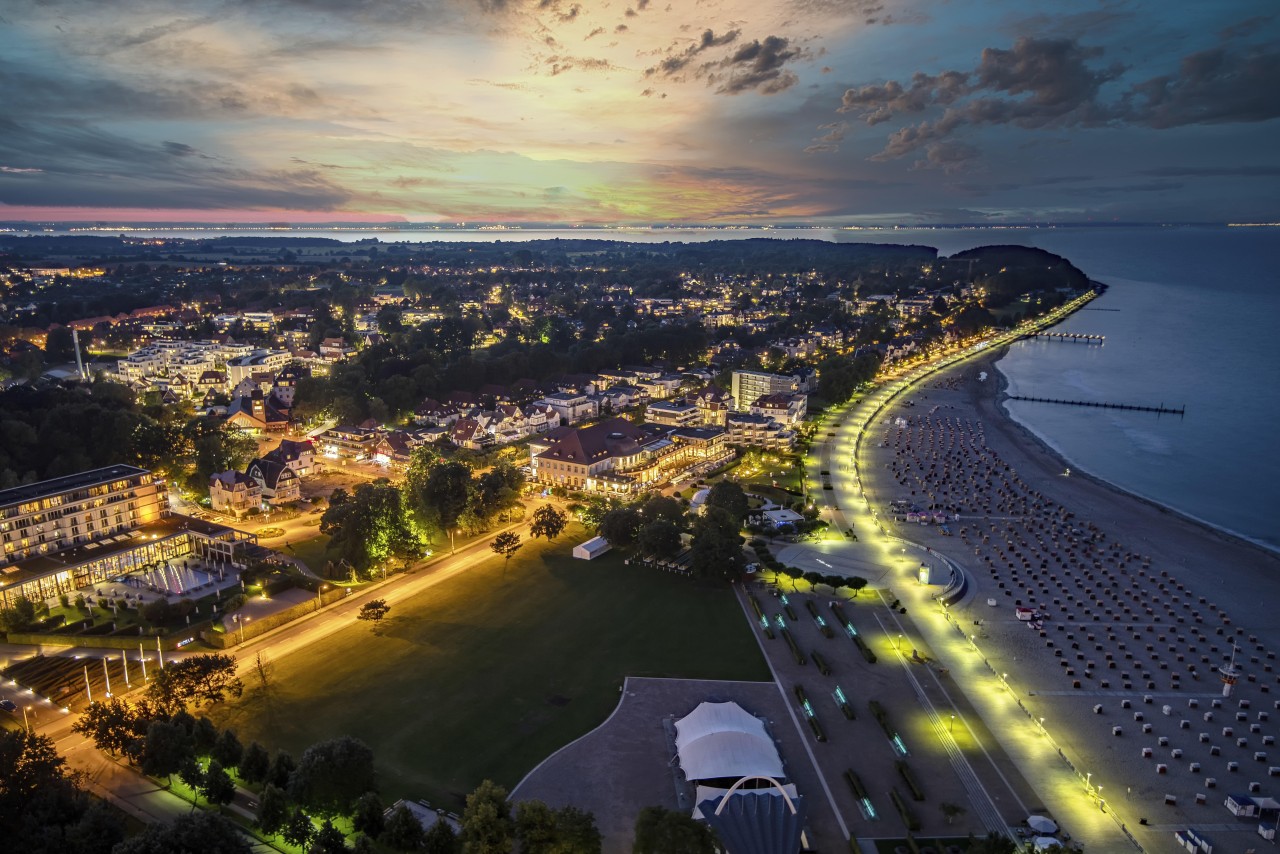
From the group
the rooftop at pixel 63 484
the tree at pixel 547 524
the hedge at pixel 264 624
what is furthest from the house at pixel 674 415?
the rooftop at pixel 63 484

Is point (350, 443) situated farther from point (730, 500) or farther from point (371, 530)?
point (730, 500)

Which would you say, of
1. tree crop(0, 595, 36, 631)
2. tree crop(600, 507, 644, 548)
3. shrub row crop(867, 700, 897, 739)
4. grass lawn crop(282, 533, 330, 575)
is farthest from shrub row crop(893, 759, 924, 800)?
tree crop(0, 595, 36, 631)

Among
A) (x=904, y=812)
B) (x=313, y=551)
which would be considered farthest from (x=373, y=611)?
(x=904, y=812)

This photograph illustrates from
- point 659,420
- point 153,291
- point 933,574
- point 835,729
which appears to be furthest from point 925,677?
point 153,291

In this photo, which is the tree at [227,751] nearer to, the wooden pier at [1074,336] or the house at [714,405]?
the house at [714,405]

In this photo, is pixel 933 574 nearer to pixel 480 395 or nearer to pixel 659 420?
pixel 659 420
